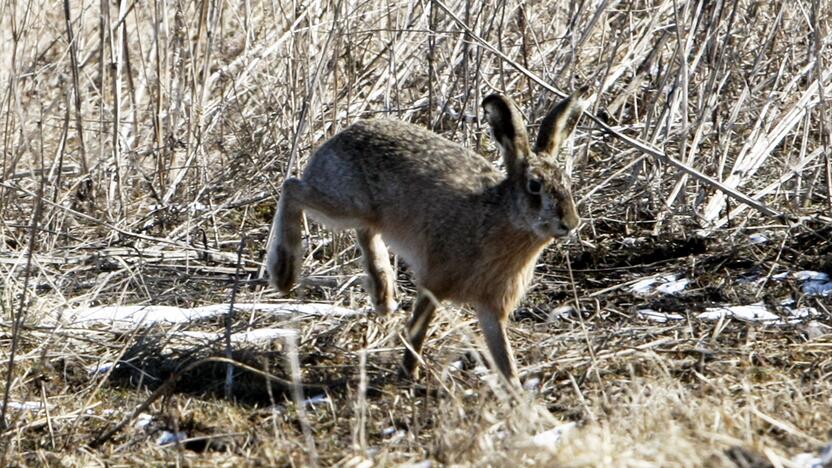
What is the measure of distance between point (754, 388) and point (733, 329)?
81 centimetres

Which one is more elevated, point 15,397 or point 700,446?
point 700,446

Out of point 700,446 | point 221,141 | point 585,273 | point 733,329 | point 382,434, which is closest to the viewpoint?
point 700,446

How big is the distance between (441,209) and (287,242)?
0.78 metres

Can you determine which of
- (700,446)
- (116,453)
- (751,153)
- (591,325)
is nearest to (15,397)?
(116,453)

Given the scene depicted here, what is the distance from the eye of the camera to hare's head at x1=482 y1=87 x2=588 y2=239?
13.1 ft

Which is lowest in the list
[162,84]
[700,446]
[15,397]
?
[15,397]

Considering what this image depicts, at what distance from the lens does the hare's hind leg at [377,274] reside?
4.84 meters

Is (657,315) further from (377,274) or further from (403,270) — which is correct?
(403,270)

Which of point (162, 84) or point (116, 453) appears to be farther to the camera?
point (162, 84)

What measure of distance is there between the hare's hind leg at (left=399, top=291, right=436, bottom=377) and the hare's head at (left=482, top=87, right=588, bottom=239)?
19.8 inches

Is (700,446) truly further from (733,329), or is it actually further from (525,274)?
(733,329)

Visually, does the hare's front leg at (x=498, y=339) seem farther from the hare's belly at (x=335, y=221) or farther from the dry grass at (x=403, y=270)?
the hare's belly at (x=335, y=221)

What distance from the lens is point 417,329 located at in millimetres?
4355

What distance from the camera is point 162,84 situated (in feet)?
20.9
